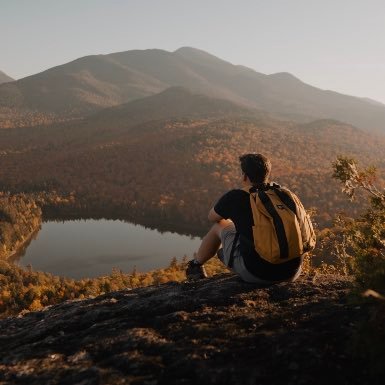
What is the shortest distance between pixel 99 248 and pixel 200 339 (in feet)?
253

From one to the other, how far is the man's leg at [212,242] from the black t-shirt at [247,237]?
43cm

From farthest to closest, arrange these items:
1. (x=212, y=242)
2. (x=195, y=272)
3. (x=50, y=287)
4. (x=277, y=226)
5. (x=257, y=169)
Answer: (x=50, y=287), (x=195, y=272), (x=212, y=242), (x=257, y=169), (x=277, y=226)

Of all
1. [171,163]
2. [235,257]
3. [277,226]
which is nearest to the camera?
[277,226]

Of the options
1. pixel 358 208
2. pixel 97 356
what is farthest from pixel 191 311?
pixel 358 208

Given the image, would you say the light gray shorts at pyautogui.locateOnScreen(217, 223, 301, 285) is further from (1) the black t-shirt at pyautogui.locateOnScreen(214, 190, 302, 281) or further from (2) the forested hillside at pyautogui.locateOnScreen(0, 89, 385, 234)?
(2) the forested hillside at pyautogui.locateOnScreen(0, 89, 385, 234)

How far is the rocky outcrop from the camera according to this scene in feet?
12.1

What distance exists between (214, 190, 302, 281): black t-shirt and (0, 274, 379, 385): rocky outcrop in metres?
0.22

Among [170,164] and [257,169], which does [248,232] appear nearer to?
[257,169]

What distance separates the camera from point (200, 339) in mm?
4383

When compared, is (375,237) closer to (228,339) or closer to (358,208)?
(228,339)

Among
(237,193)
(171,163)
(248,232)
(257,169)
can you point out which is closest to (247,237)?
(248,232)

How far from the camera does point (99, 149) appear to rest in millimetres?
163750

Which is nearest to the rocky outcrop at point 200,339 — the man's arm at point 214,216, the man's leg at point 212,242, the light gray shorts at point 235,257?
the light gray shorts at point 235,257

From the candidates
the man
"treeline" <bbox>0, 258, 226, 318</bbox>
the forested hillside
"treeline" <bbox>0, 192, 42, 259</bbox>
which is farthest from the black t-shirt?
the forested hillside
